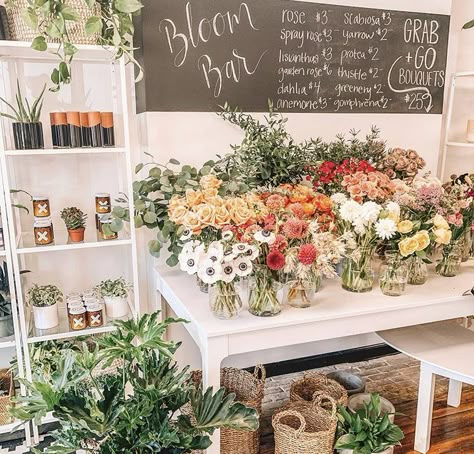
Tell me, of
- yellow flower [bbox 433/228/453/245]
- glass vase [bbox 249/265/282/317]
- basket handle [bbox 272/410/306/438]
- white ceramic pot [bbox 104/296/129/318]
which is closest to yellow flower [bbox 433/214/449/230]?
yellow flower [bbox 433/228/453/245]

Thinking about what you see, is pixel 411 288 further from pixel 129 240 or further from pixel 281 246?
pixel 129 240

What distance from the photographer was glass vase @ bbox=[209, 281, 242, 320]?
1.66 meters

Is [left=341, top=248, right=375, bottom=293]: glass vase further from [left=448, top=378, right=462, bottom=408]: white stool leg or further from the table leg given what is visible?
[left=448, top=378, right=462, bottom=408]: white stool leg

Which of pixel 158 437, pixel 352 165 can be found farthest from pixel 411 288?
pixel 158 437

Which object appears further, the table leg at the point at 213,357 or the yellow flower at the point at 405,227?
the yellow flower at the point at 405,227

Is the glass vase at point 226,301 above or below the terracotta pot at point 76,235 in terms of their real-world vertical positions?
below

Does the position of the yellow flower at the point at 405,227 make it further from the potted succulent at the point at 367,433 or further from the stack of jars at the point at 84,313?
the stack of jars at the point at 84,313

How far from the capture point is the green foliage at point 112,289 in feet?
7.25

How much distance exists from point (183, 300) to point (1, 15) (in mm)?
1310

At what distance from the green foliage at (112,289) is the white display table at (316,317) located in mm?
243

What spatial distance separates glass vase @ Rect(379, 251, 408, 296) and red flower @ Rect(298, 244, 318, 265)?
0.44 m

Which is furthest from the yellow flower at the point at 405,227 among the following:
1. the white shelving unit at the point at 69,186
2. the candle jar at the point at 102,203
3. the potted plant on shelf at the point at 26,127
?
the potted plant on shelf at the point at 26,127

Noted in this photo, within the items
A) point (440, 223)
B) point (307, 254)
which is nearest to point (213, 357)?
point (307, 254)

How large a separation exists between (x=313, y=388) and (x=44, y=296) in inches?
51.6
